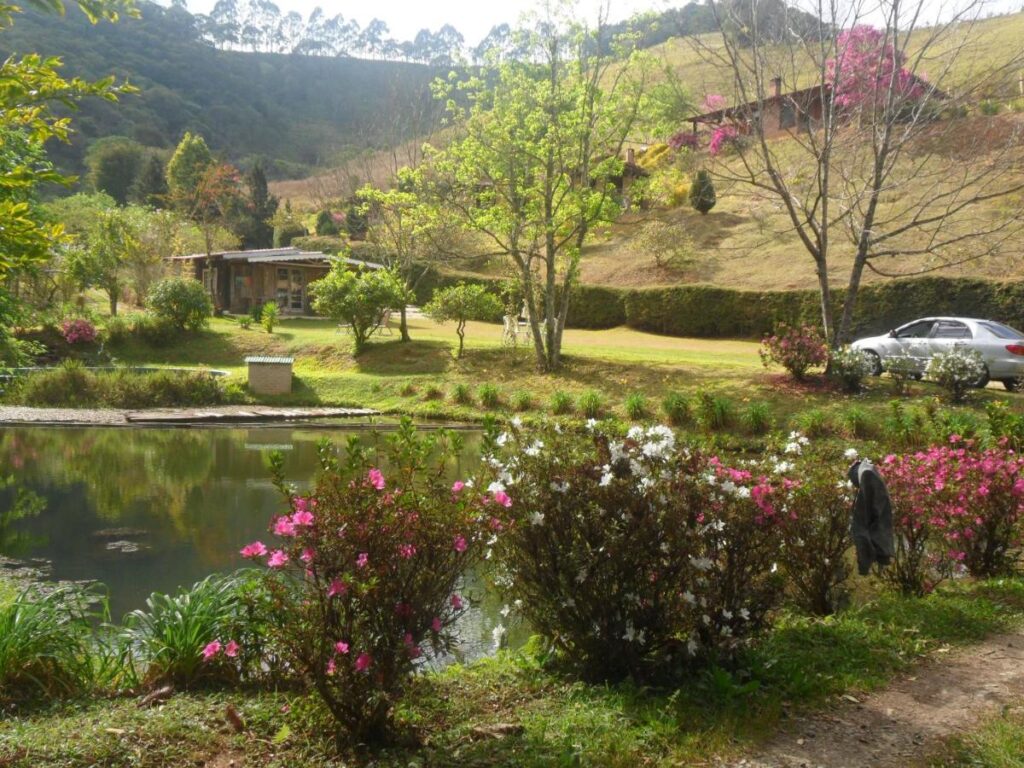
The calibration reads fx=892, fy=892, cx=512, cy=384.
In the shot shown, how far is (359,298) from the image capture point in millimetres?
25688

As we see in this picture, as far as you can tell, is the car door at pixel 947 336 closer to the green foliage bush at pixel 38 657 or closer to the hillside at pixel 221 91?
the green foliage bush at pixel 38 657

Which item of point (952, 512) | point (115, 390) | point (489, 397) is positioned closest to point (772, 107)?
point (489, 397)

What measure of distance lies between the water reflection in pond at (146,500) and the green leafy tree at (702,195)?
31596mm

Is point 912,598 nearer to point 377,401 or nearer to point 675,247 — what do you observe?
point 377,401

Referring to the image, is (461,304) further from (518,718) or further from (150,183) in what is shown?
(150,183)

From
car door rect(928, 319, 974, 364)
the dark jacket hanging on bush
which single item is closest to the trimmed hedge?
car door rect(928, 319, 974, 364)

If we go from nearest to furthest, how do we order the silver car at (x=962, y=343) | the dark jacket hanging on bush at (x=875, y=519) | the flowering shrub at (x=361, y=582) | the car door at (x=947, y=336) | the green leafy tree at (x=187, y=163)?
1. the flowering shrub at (x=361, y=582)
2. the dark jacket hanging on bush at (x=875, y=519)
3. the silver car at (x=962, y=343)
4. the car door at (x=947, y=336)
5. the green leafy tree at (x=187, y=163)

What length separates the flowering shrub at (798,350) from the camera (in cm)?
1928

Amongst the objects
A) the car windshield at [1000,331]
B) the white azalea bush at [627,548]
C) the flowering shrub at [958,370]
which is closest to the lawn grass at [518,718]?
the white azalea bush at [627,548]

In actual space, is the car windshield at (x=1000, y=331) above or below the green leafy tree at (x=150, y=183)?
below

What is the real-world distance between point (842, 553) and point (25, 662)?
207 inches

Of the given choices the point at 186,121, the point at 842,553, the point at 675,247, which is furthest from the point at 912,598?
the point at 186,121

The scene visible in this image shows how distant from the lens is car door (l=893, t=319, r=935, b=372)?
66.2 ft

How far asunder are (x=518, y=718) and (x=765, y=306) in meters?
28.0
